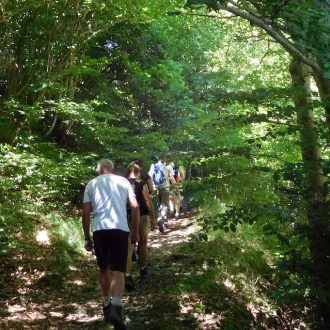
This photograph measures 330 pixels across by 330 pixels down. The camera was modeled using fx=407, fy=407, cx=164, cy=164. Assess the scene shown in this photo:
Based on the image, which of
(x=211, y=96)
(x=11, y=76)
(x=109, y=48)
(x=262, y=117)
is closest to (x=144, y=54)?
(x=109, y=48)

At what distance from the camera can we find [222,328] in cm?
546

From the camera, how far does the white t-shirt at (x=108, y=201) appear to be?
4984 mm

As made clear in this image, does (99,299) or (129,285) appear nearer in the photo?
(99,299)

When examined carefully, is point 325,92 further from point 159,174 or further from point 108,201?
point 159,174

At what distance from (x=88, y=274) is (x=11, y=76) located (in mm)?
5992

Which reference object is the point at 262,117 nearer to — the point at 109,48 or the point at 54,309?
the point at 54,309

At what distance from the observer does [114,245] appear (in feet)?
16.3

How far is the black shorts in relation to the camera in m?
4.95

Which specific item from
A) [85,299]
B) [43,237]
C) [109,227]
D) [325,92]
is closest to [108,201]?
[109,227]

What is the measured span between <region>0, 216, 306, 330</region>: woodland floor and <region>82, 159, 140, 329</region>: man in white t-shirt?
2.94 feet

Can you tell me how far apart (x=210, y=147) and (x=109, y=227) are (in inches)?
201

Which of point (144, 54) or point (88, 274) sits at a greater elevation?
point (144, 54)

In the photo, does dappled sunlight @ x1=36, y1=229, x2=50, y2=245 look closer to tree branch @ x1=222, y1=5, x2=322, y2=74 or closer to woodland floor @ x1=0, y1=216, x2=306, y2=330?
woodland floor @ x1=0, y1=216, x2=306, y2=330

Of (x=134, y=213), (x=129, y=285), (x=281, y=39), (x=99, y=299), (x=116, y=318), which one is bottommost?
(x=99, y=299)
